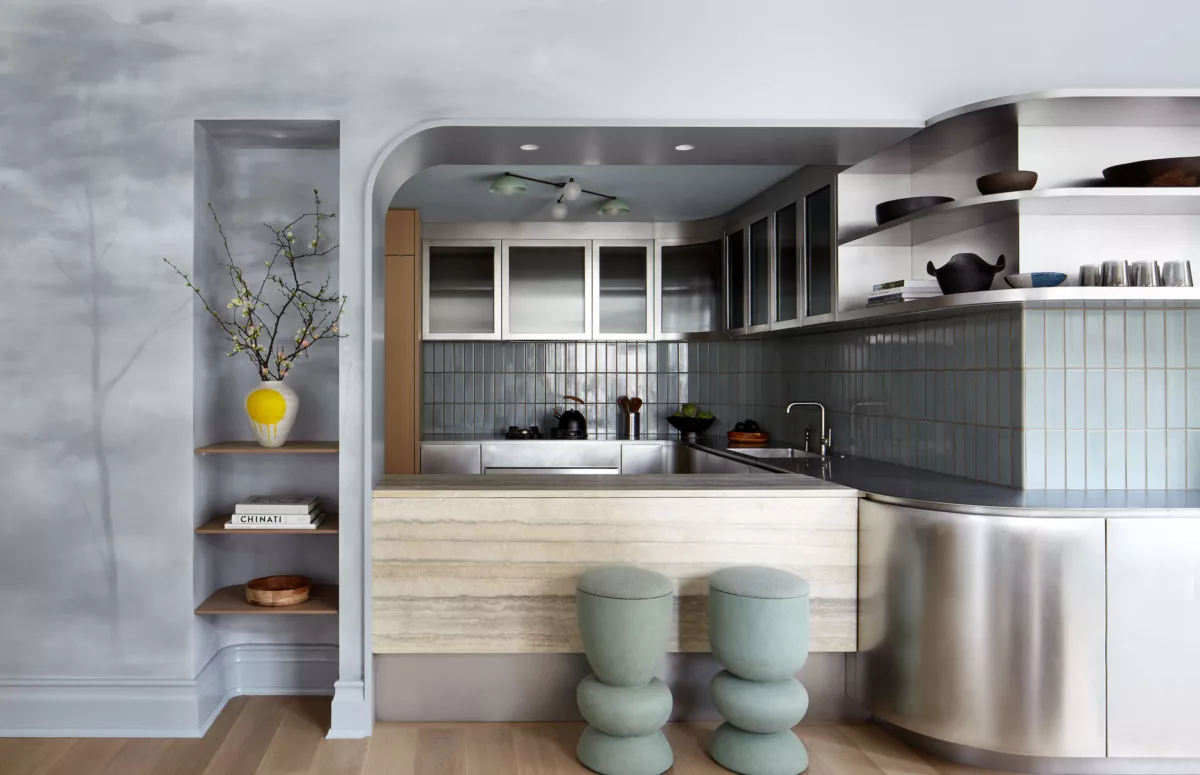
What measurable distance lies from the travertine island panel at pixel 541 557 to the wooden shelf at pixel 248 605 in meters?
0.27

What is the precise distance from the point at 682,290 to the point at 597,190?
3.69 ft

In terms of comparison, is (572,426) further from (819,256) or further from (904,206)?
(904,206)

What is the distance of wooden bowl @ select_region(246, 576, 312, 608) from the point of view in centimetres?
285

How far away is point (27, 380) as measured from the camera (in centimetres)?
280

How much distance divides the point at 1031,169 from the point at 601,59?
1.58 m

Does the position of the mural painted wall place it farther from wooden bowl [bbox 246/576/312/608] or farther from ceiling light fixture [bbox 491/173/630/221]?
ceiling light fixture [bbox 491/173/630/221]

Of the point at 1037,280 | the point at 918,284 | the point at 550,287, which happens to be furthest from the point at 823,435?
the point at 550,287

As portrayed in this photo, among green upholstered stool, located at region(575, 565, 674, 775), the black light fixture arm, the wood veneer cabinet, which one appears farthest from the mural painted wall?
the wood veneer cabinet

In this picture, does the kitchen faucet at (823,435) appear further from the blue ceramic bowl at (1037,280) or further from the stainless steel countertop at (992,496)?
the blue ceramic bowl at (1037,280)

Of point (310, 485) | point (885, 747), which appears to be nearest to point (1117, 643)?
point (885, 747)

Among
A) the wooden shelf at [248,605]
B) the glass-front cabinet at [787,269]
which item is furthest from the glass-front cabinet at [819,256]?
the wooden shelf at [248,605]

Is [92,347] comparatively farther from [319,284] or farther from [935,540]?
[935,540]

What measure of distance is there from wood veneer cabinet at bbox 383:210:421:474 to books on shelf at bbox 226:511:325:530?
7.02 ft

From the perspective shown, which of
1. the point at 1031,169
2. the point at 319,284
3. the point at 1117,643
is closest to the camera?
the point at 1117,643
